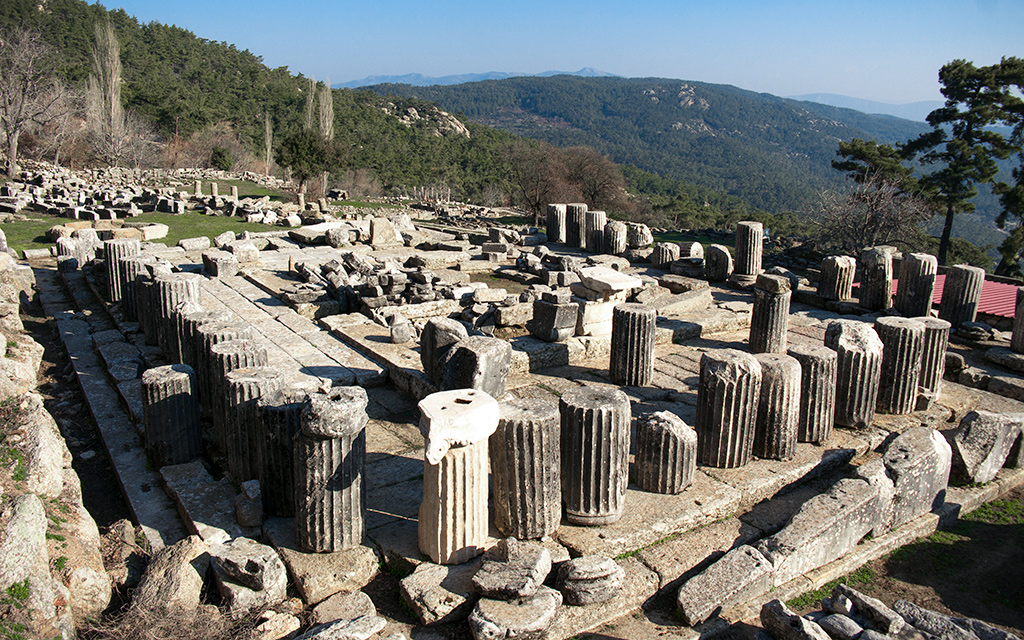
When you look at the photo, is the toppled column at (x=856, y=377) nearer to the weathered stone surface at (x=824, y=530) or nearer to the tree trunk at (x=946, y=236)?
the weathered stone surface at (x=824, y=530)

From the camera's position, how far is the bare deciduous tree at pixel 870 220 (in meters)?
24.5

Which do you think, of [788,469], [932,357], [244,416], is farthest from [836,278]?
[244,416]

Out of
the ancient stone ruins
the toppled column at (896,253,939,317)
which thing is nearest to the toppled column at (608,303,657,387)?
the ancient stone ruins

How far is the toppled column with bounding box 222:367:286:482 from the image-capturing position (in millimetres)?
6027

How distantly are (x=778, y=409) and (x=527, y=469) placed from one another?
2.81 meters

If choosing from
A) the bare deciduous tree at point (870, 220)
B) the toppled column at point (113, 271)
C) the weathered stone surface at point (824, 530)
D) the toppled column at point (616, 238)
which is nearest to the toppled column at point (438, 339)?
the weathered stone surface at point (824, 530)

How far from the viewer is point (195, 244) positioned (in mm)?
16906

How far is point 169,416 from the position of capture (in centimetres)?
661

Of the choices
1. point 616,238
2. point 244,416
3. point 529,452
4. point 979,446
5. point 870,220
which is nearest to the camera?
point 529,452

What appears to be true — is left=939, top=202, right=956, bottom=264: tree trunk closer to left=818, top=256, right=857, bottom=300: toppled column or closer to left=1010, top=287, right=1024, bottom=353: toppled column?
left=818, top=256, right=857, bottom=300: toppled column

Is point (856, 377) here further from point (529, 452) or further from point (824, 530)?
point (529, 452)

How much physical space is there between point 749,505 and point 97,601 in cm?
505

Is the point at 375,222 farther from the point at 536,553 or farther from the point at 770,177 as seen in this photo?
the point at 770,177

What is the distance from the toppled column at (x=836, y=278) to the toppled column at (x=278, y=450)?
10701 millimetres
